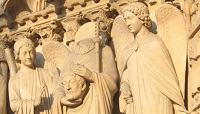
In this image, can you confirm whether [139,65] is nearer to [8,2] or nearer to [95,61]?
[95,61]

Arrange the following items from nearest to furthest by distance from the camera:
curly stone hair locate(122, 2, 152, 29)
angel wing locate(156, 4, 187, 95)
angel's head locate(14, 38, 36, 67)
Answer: angel wing locate(156, 4, 187, 95) < curly stone hair locate(122, 2, 152, 29) < angel's head locate(14, 38, 36, 67)

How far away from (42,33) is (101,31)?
1272mm

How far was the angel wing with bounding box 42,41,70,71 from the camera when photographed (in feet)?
39.4

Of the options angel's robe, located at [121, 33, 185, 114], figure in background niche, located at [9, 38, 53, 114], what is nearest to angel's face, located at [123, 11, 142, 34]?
angel's robe, located at [121, 33, 185, 114]

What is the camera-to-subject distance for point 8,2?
492 inches

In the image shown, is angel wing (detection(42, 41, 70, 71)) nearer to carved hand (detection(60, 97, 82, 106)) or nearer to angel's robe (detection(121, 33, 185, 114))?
carved hand (detection(60, 97, 82, 106))

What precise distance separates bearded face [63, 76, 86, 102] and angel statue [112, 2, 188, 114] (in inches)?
22.1

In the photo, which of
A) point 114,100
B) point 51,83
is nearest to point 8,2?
point 51,83

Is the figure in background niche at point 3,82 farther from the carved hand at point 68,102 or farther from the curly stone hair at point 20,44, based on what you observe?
the carved hand at point 68,102

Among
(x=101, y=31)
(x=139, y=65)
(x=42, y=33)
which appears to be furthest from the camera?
(x=42, y=33)

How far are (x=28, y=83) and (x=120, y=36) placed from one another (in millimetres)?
1520

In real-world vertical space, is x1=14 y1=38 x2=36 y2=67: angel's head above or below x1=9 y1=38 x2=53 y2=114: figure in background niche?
above

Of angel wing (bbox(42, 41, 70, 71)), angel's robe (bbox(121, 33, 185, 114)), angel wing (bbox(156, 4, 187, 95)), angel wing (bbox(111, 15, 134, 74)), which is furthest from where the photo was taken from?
Answer: angel wing (bbox(42, 41, 70, 71))

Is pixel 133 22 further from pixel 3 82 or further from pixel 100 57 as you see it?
pixel 3 82
